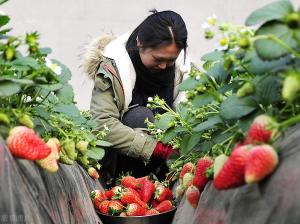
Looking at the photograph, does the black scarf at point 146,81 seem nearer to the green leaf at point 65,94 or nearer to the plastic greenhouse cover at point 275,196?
the green leaf at point 65,94

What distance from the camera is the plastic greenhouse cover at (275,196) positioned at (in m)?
1.18

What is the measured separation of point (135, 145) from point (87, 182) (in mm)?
710

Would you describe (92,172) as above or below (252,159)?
below

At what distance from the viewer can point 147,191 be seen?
282 centimetres

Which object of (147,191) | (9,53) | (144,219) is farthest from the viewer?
(147,191)

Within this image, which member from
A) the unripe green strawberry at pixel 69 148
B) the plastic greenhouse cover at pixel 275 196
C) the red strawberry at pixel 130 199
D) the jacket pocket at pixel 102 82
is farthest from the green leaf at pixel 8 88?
the jacket pocket at pixel 102 82

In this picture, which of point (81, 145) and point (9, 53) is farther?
point (81, 145)

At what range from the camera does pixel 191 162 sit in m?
2.45

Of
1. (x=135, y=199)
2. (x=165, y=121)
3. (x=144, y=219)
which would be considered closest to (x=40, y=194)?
(x=165, y=121)

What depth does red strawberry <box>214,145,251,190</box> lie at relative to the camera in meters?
1.31

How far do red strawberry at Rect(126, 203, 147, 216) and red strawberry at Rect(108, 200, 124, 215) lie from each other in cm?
4

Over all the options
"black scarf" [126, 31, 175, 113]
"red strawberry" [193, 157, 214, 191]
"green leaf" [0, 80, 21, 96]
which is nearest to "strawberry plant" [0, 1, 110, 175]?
"green leaf" [0, 80, 21, 96]

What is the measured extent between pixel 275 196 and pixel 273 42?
0.30 metres

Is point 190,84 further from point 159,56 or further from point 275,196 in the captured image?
point 159,56
